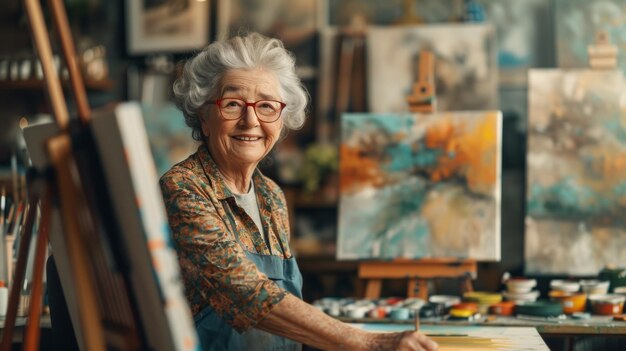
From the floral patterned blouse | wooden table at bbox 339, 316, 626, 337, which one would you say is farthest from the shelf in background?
the floral patterned blouse

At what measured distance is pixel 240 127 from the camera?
2.60 meters

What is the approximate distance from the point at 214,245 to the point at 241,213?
320 millimetres

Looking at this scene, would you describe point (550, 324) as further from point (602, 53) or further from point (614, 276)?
point (602, 53)

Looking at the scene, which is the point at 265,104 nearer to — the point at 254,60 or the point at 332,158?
the point at 254,60

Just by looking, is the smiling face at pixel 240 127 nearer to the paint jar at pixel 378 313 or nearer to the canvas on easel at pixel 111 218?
the canvas on easel at pixel 111 218

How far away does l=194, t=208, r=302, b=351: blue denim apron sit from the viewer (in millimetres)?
2396

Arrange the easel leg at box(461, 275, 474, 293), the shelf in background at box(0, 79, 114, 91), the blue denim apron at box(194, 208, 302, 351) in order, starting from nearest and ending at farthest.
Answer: the blue denim apron at box(194, 208, 302, 351) → the easel leg at box(461, 275, 474, 293) → the shelf in background at box(0, 79, 114, 91)

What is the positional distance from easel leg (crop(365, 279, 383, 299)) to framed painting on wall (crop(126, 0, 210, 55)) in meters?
1.99

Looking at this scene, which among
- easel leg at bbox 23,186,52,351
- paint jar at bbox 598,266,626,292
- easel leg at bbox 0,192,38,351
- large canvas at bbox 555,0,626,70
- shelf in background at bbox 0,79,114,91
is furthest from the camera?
shelf in background at bbox 0,79,114,91

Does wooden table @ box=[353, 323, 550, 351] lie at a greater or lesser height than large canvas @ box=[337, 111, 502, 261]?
lesser

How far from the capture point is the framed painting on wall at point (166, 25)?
5418mm

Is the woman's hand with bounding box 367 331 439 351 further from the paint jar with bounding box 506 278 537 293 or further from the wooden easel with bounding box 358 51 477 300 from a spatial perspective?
the wooden easel with bounding box 358 51 477 300

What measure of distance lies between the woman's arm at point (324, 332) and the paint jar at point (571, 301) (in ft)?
5.48

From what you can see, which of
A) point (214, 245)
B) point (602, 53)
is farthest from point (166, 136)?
point (214, 245)
